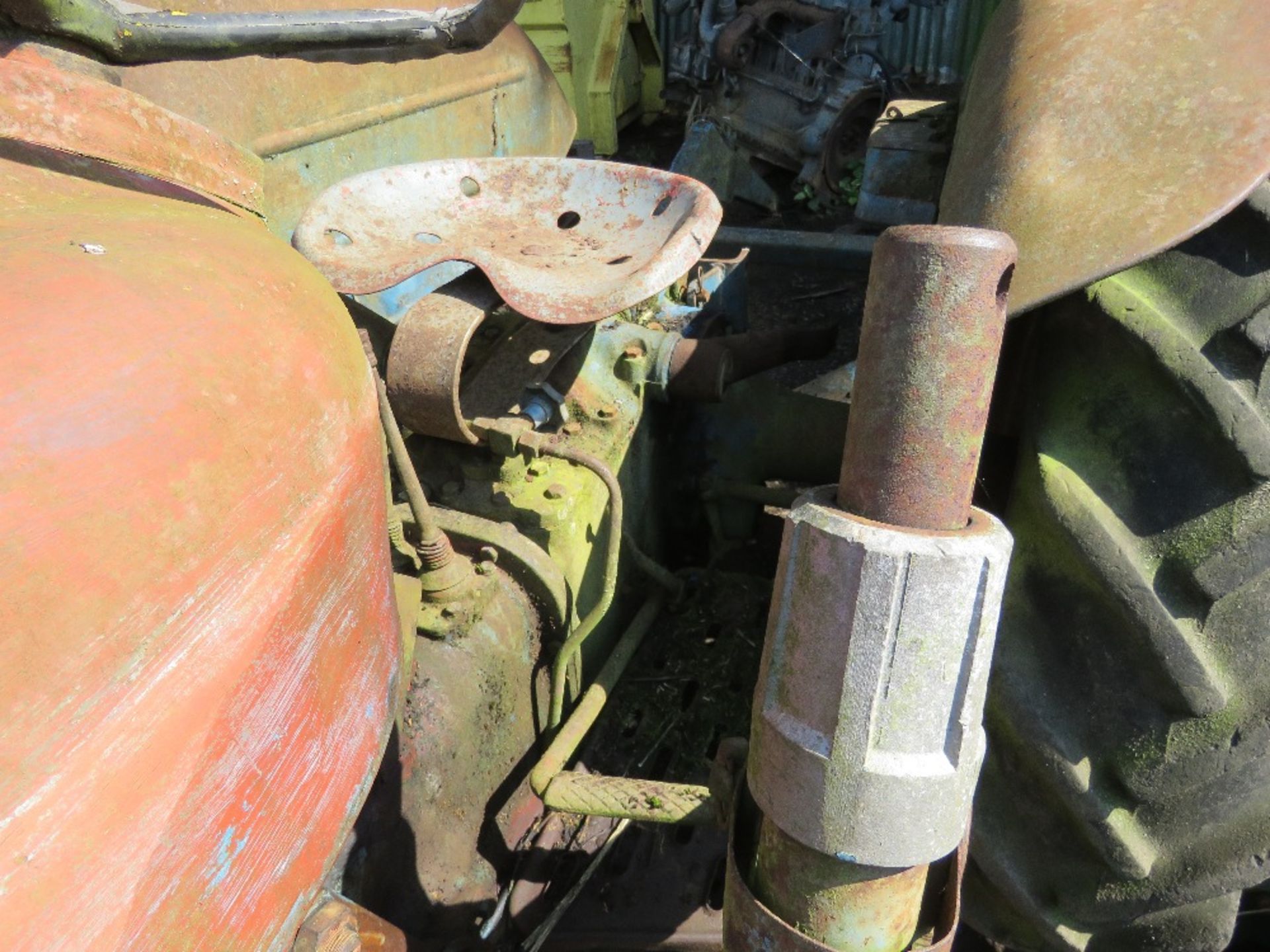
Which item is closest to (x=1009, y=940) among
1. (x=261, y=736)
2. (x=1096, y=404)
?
(x=1096, y=404)

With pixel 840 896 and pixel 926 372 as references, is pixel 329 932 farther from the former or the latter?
pixel 926 372

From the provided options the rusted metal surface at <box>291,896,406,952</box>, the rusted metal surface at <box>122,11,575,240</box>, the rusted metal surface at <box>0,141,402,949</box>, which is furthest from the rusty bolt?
the rusted metal surface at <box>122,11,575,240</box>

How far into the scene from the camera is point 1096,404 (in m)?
0.90

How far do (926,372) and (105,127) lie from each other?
553 mm

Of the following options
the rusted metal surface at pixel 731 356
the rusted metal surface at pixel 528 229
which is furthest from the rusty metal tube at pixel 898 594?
the rusted metal surface at pixel 731 356

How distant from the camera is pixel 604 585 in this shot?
4.00ft

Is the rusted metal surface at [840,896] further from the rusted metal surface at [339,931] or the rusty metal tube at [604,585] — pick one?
the rusty metal tube at [604,585]

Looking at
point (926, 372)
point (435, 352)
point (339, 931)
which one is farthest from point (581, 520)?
point (926, 372)

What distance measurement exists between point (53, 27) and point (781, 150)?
3.36 m

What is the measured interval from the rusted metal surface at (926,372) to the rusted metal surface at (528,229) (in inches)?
16.1

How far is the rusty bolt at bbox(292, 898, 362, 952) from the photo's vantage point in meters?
0.71

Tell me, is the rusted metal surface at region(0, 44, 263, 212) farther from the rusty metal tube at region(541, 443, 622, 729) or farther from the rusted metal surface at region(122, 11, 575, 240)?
the rusty metal tube at region(541, 443, 622, 729)

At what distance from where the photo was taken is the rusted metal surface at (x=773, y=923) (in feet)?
2.25

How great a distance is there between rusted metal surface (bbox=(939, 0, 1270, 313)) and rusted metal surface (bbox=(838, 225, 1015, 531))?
0.29 m
